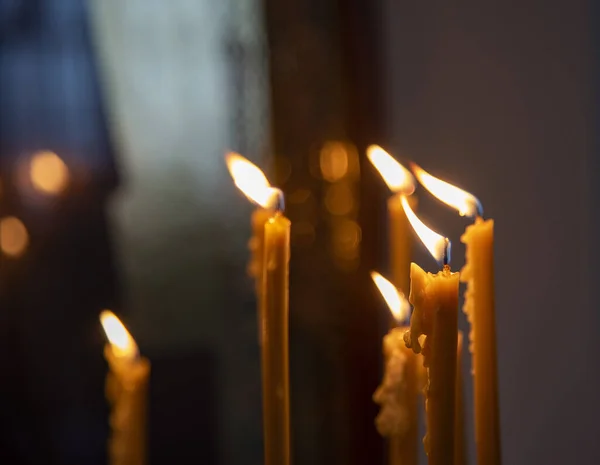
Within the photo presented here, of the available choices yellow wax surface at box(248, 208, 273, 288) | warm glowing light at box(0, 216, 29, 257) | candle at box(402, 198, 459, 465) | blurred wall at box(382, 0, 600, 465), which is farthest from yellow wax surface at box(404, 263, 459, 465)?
warm glowing light at box(0, 216, 29, 257)

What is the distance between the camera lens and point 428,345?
0.75ft

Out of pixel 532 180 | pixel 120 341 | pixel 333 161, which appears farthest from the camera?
pixel 333 161

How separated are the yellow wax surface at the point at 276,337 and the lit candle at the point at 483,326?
3.0 inches

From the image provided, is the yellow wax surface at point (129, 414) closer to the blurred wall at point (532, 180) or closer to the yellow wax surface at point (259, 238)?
the yellow wax surface at point (259, 238)

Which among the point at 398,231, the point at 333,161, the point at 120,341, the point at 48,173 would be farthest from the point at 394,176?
the point at 48,173

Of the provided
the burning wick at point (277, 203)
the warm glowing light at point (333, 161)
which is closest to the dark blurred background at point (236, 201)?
the warm glowing light at point (333, 161)

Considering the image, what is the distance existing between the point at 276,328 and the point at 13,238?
48 cm

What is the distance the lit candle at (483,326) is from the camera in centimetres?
25

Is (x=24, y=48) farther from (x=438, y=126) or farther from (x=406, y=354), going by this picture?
(x=406, y=354)

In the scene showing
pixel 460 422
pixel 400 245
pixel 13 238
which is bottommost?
pixel 460 422

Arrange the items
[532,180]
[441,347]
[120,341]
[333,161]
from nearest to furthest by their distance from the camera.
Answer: [441,347]
[120,341]
[532,180]
[333,161]

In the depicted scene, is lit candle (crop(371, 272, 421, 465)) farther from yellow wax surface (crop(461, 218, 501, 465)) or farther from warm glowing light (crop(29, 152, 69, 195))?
warm glowing light (crop(29, 152, 69, 195))

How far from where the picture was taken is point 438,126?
1.72ft

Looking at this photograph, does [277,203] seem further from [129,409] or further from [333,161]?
[333,161]
